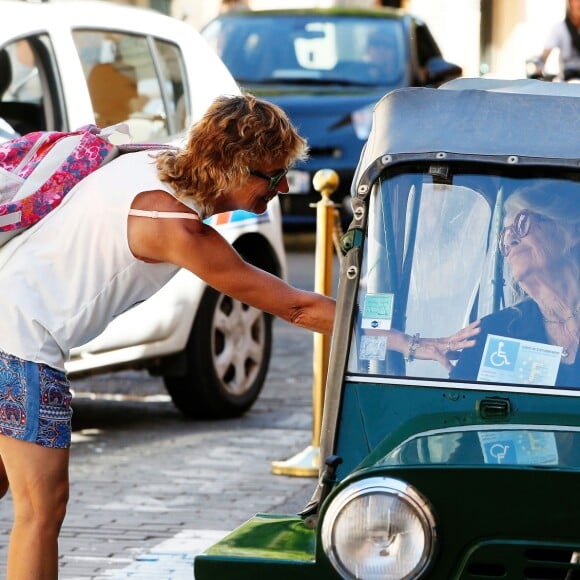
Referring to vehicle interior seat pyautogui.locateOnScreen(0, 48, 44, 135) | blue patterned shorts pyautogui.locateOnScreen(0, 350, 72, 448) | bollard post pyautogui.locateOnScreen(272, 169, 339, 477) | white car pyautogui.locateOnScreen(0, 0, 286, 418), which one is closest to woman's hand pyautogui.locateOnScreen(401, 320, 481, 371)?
blue patterned shorts pyautogui.locateOnScreen(0, 350, 72, 448)

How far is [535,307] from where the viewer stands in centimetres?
425

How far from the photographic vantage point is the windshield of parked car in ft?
52.9

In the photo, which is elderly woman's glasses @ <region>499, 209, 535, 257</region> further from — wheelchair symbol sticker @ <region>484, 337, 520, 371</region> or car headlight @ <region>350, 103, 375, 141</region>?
car headlight @ <region>350, 103, 375, 141</region>

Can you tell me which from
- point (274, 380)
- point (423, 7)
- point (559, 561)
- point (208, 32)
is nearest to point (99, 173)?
point (559, 561)

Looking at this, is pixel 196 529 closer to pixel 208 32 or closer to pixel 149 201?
pixel 149 201

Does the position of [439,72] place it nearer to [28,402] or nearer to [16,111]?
[16,111]

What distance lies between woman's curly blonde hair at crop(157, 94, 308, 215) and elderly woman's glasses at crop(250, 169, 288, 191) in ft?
0.08

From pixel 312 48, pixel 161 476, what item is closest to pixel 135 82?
pixel 161 476

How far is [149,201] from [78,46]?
3962 mm

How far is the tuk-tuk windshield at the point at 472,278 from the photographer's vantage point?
4.22 m

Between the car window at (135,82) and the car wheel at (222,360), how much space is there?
0.88m

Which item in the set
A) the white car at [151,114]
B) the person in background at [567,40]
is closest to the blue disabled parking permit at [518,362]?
the white car at [151,114]

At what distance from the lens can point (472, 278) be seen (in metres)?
4.27

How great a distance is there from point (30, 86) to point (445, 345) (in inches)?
164
